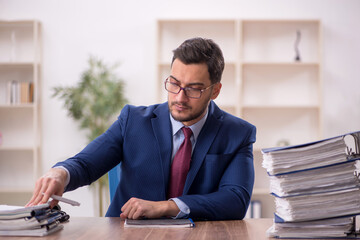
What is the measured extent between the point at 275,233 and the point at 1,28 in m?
4.64

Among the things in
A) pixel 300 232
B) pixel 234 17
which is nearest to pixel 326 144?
pixel 300 232

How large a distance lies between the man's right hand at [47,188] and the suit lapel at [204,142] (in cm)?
53

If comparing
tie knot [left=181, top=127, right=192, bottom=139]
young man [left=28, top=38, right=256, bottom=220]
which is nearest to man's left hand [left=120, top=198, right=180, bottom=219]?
young man [left=28, top=38, right=256, bottom=220]

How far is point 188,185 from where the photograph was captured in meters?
1.91

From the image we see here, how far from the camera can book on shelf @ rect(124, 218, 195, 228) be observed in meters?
1.51

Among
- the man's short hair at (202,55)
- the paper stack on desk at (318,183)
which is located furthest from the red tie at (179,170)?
the paper stack on desk at (318,183)

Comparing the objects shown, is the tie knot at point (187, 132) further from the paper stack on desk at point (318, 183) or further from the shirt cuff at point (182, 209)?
the paper stack on desk at point (318, 183)

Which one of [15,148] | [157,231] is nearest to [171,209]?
[157,231]

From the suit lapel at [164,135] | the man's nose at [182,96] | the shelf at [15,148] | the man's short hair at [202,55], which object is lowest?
the shelf at [15,148]

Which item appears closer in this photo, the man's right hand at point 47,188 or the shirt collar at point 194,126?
the man's right hand at point 47,188

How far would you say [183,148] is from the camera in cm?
198

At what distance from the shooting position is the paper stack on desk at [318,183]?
132cm

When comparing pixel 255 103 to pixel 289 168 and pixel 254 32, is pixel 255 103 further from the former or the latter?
pixel 289 168

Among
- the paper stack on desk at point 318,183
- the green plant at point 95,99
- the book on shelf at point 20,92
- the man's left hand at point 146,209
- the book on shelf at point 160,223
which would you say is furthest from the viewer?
the book on shelf at point 20,92
